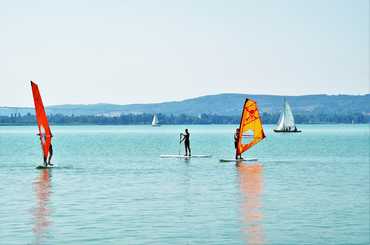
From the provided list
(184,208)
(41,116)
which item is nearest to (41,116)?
(41,116)

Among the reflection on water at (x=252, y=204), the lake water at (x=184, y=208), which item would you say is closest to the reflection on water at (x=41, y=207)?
the lake water at (x=184, y=208)

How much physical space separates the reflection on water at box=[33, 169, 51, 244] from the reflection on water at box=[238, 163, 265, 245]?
Answer: 21.2 feet

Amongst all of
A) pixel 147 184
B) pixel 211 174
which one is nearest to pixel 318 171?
pixel 211 174

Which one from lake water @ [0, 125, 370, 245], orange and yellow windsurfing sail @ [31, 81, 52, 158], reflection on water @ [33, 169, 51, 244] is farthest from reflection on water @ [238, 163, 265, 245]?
orange and yellow windsurfing sail @ [31, 81, 52, 158]

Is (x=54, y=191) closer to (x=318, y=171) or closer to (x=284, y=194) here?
(x=284, y=194)

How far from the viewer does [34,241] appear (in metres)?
25.8

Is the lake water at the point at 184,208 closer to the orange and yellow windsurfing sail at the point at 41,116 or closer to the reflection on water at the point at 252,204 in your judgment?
the reflection on water at the point at 252,204

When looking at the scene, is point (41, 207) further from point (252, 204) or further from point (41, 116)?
point (41, 116)

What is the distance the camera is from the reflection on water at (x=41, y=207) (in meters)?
27.7

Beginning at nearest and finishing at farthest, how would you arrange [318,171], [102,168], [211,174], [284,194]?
[284,194]
[211,174]
[318,171]
[102,168]

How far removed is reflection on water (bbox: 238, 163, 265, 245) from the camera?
1069 inches

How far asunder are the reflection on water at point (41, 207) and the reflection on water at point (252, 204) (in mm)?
6464

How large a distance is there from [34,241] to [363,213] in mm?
13198

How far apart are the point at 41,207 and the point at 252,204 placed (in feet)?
28.2
